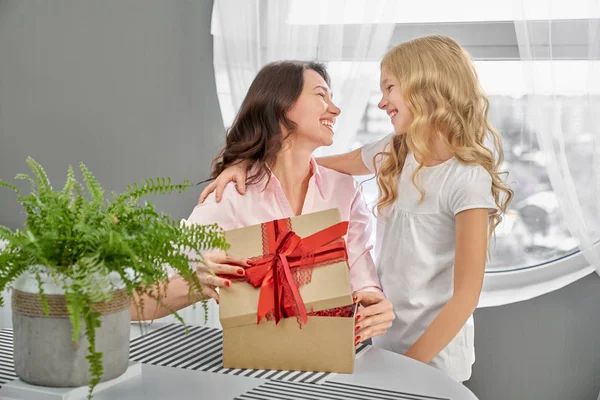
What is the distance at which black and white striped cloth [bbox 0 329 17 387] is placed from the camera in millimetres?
1367

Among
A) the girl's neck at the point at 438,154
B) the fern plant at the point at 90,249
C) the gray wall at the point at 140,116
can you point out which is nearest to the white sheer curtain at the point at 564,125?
the gray wall at the point at 140,116

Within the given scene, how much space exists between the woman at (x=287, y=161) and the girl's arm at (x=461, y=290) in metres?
0.24

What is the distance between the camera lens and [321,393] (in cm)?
132

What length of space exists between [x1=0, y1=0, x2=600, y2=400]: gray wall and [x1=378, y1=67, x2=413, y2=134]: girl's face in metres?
0.95

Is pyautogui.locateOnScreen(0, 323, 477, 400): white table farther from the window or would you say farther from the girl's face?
the window

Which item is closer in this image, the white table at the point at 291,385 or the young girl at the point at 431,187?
the white table at the point at 291,385

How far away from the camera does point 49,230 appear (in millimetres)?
1222

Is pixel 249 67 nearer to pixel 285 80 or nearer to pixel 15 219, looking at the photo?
pixel 285 80

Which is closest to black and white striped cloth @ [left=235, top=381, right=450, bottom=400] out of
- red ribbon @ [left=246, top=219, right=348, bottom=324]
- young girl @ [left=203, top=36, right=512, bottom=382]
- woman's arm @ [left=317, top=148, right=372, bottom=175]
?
red ribbon @ [left=246, top=219, right=348, bottom=324]

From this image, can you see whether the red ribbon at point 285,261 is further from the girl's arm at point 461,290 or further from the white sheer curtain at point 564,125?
the white sheer curtain at point 564,125

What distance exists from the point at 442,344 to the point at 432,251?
0.82 feet

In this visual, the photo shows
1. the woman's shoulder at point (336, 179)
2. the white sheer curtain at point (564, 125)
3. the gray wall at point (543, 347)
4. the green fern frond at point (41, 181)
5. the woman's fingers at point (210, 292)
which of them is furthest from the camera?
the gray wall at point (543, 347)

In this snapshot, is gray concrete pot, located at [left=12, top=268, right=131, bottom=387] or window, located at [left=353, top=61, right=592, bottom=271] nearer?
gray concrete pot, located at [left=12, top=268, right=131, bottom=387]

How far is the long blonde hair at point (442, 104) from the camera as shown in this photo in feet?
6.56
